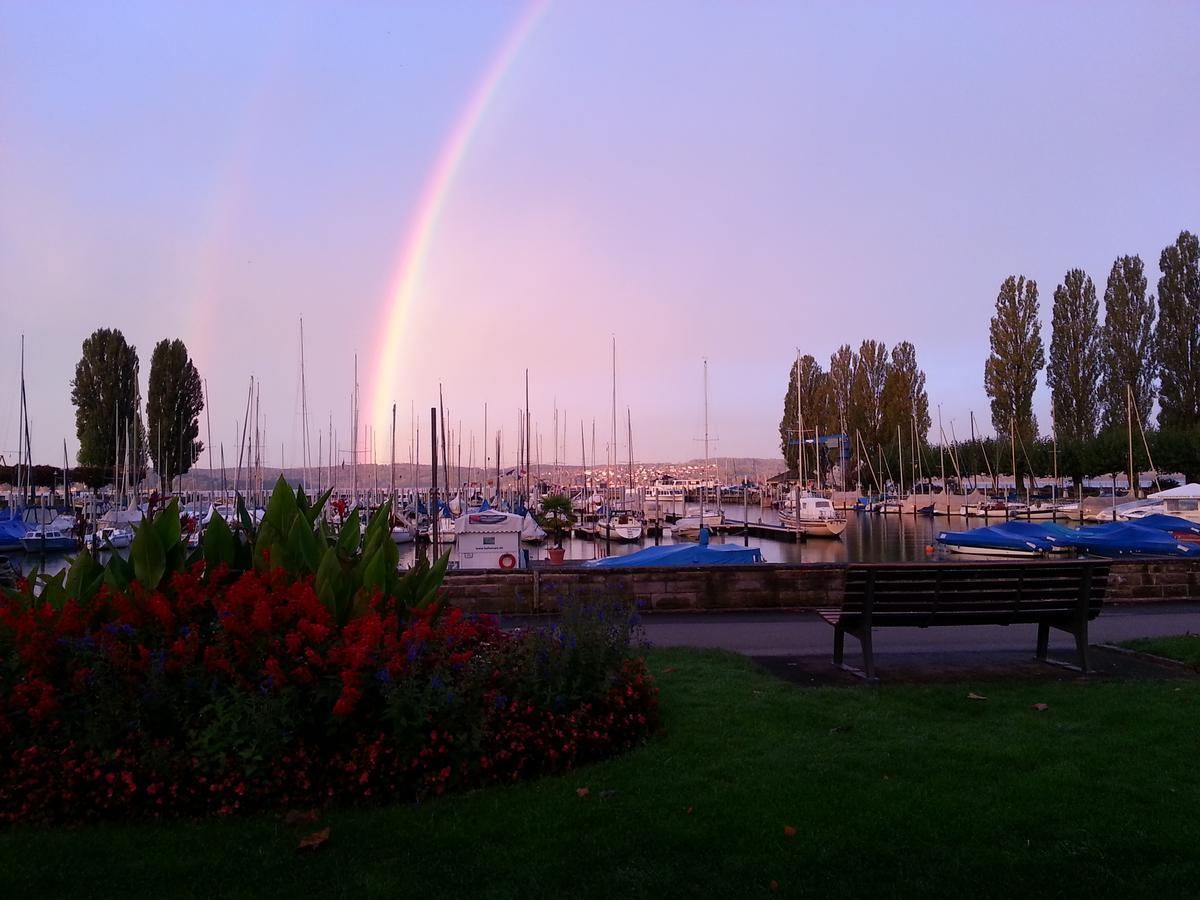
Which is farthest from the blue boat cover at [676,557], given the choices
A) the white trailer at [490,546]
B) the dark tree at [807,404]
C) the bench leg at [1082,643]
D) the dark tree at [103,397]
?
the dark tree at [807,404]

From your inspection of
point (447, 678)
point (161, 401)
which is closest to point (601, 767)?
point (447, 678)

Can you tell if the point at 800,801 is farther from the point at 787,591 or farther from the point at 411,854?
the point at 787,591

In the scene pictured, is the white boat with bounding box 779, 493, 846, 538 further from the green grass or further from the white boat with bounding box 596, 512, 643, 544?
the green grass

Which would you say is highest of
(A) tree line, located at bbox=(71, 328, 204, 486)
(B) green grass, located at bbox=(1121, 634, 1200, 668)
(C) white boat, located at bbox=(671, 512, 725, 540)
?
(A) tree line, located at bbox=(71, 328, 204, 486)

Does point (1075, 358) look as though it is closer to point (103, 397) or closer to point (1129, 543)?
point (1129, 543)

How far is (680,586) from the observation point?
13375 millimetres

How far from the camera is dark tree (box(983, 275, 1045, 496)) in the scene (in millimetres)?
76875

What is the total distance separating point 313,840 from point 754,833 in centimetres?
213

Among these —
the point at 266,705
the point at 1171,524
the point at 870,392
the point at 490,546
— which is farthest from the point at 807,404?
the point at 266,705

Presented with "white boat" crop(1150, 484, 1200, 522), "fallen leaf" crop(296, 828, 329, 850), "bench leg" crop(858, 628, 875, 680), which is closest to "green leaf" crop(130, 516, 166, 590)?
"fallen leaf" crop(296, 828, 329, 850)

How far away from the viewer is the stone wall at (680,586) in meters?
12.8

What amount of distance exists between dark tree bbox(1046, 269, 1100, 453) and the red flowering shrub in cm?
7669

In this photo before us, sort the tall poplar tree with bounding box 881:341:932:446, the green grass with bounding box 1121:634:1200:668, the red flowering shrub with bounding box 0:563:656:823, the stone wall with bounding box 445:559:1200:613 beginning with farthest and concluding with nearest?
1. the tall poplar tree with bounding box 881:341:932:446
2. the stone wall with bounding box 445:559:1200:613
3. the green grass with bounding box 1121:634:1200:668
4. the red flowering shrub with bounding box 0:563:656:823

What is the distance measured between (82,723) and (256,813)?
1.24 meters
